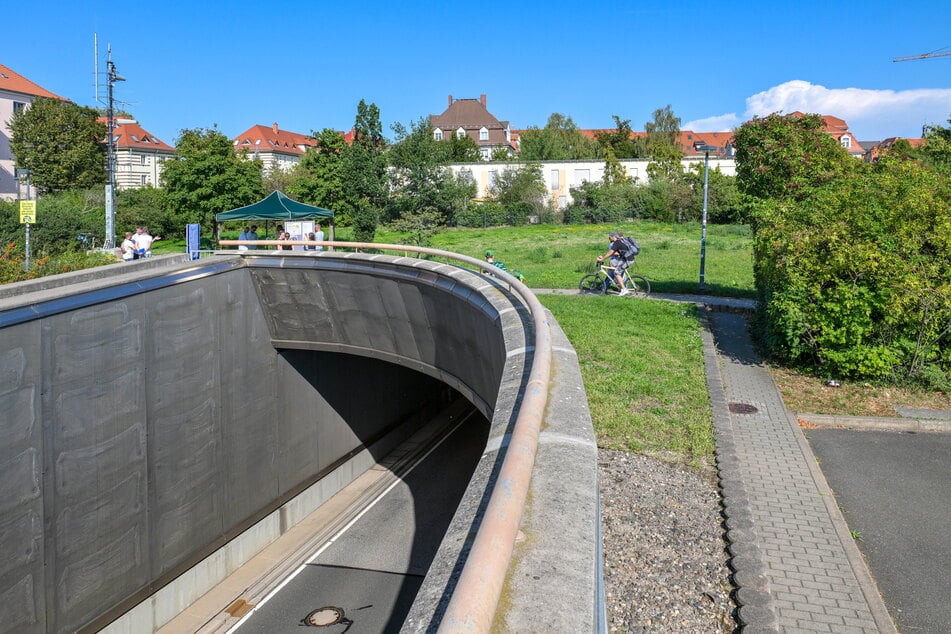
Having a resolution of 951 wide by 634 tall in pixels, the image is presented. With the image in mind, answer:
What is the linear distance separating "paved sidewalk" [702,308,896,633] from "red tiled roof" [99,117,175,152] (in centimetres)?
8866

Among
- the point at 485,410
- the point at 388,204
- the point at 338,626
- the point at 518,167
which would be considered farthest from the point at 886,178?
the point at 518,167

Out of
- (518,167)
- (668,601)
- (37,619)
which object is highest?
(518,167)

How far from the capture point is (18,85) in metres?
→ 70.9

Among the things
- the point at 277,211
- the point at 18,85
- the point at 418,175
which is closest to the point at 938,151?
the point at 277,211

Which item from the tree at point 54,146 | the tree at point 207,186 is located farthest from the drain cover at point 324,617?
the tree at point 54,146

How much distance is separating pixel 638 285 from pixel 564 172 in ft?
178

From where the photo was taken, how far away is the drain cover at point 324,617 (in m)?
12.7

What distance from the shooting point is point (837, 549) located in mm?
7156

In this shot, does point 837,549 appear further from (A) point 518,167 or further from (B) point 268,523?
(A) point 518,167

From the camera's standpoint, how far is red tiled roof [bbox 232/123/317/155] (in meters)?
105

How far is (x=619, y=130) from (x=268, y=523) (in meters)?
84.4

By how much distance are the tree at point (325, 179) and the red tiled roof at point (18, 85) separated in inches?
1208

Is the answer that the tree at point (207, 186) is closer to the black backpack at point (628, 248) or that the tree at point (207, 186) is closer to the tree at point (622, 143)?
the black backpack at point (628, 248)

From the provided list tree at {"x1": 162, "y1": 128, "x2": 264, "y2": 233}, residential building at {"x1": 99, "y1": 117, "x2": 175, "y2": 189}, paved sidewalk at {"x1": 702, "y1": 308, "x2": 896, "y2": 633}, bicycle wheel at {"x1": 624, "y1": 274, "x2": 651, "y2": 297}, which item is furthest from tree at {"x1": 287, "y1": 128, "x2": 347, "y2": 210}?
paved sidewalk at {"x1": 702, "y1": 308, "x2": 896, "y2": 633}
